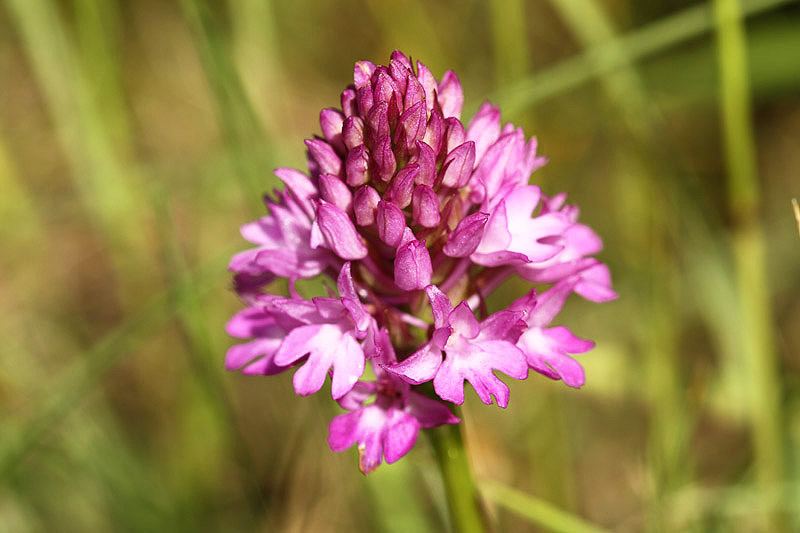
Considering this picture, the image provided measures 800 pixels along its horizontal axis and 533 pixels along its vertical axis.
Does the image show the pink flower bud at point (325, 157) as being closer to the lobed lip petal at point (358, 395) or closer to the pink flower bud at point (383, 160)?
the pink flower bud at point (383, 160)

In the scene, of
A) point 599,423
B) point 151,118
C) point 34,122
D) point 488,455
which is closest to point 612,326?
point 599,423

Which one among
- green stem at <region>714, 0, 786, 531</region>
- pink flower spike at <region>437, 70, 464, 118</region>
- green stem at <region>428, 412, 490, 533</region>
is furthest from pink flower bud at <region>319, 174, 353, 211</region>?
green stem at <region>714, 0, 786, 531</region>

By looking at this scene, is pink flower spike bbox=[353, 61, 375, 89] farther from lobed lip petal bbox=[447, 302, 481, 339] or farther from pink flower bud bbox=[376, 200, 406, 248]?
lobed lip petal bbox=[447, 302, 481, 339]

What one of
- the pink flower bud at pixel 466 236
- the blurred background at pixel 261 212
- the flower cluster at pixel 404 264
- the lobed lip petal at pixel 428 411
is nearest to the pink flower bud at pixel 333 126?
the flower cluster at pixel 404 264

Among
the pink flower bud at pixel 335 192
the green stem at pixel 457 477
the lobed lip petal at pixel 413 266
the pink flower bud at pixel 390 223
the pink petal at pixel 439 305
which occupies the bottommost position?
the green stem at pixel 457 477

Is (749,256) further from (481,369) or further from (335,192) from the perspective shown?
(335,192)

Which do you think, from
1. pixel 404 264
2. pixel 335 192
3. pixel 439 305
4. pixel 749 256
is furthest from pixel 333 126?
pixel 749 256

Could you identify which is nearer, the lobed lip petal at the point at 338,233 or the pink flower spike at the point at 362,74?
the lobed lip petal at the point at 338,233
